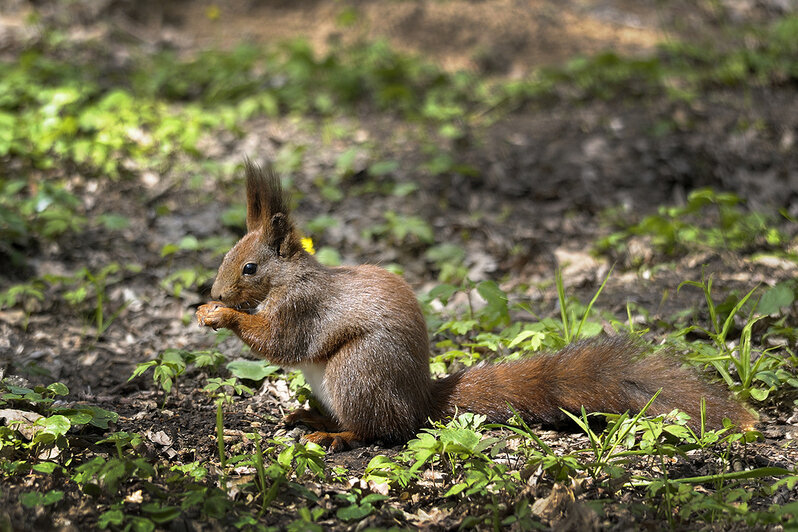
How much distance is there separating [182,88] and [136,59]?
Result: 866 mm

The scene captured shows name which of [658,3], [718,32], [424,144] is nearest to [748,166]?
[424,144]

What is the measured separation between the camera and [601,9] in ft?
28.2

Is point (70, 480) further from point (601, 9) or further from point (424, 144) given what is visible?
point (601, 9)

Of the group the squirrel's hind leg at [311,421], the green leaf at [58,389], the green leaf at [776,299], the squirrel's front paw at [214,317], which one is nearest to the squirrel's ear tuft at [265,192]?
the squirrel's front paw at [214,317]

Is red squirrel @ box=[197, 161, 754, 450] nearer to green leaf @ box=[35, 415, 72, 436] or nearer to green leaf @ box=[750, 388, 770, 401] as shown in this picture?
green leaf @ box=[750, 388, 770, 401]

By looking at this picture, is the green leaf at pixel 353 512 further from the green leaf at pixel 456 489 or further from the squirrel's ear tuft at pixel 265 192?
the squirrel's ear tuft at pixel 265 192

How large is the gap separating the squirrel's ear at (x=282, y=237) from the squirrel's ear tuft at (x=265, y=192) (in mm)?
29

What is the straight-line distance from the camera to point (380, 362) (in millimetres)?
2699

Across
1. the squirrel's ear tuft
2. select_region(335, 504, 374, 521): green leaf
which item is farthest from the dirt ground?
the squirrel's ear tuft

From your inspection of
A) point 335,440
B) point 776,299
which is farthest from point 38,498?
point 776,299

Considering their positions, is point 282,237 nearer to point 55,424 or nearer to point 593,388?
point 55,424

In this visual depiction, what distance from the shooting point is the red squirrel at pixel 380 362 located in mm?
2682

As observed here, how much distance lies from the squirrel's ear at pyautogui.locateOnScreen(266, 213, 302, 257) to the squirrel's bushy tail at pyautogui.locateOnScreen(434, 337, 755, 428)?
849mm

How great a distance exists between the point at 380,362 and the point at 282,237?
2.18ft
